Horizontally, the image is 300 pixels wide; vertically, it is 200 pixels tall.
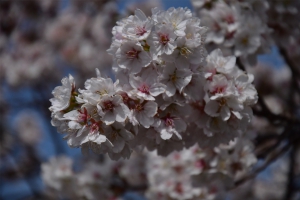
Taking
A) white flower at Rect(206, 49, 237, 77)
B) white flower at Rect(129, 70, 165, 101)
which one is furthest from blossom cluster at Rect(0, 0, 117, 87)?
white flower at Rect(129, 70, 165, 101)

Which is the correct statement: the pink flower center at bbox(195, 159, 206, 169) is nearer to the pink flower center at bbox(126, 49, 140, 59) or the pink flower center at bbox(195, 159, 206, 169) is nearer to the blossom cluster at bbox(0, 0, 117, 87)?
the pink flower center at bbox(126, 49, 140, 59)

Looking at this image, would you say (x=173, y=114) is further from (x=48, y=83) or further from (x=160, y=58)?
(x=48, y=83)

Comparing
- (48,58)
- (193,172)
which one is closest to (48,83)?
(48,58)

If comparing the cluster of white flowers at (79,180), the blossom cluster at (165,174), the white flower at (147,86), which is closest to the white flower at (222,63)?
the white flower at (147,86)

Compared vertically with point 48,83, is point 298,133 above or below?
above

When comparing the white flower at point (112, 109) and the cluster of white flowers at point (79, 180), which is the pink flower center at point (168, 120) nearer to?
the white flower at point (112, 109)

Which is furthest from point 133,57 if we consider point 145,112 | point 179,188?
point 179,188
